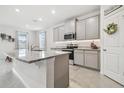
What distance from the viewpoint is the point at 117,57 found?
8.50 ft

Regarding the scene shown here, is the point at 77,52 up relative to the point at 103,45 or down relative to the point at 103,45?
down

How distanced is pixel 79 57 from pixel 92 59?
722mm

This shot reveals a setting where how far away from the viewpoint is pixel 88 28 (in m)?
4.10

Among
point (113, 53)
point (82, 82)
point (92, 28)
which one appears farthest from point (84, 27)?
point (82, 82)

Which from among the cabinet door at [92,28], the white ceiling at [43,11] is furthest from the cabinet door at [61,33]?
the cabinet door at [92,28]

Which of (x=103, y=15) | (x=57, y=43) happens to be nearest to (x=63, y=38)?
(x=57, y=43)

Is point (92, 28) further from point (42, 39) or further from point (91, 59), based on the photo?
point (42, 39)

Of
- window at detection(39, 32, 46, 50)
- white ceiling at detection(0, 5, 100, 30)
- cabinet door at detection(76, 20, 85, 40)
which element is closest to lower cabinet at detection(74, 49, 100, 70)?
cabinet door at detection(76, 20, 85, 40)

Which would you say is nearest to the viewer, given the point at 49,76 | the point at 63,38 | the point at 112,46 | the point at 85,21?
the point at 49,76

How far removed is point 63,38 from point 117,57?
339cm

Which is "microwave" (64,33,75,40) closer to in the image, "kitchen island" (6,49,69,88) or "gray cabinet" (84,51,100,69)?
"gray cabinet" (84,51,100,69)

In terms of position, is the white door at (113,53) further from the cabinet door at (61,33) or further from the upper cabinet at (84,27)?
the cabinet door at (61,33)

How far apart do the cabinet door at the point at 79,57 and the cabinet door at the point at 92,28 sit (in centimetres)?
81

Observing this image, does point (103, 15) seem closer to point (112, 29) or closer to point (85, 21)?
point (112, 29)
